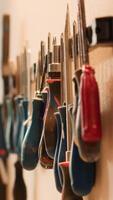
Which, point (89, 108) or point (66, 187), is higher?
point (89, 108)

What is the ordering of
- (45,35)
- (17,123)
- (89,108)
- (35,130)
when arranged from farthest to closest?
(17,123) < (45,35) < (35,130) < (89,108)

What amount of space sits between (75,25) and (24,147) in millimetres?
282

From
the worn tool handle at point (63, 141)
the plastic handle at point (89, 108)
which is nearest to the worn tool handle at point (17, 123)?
the worn tool handle at point (63, 141)

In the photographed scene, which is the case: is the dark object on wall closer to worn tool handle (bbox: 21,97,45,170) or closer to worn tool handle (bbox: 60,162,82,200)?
worn tool handle (bbox: 21,97,45,170)

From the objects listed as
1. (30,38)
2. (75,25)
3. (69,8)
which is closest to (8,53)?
(30,38)

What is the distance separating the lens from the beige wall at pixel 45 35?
0.59 m

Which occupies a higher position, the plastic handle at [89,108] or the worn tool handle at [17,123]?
the plastic handle at [89,108]

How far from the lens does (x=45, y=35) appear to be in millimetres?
985

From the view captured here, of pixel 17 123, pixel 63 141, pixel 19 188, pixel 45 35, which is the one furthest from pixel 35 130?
pixel 19 188

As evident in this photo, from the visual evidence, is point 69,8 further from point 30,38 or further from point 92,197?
point 30,38

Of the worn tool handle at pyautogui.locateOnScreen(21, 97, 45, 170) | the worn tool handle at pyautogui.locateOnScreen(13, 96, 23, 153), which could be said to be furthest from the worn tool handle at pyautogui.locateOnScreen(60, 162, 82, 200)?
the worn tool handle at pyautogui.locateOnScreen(13, 96, 23, 153)

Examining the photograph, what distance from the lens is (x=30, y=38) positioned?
1.18m

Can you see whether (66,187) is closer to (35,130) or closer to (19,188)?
(35,130)

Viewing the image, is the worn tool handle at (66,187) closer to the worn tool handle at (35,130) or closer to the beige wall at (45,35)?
the beige wall at (45,35)
